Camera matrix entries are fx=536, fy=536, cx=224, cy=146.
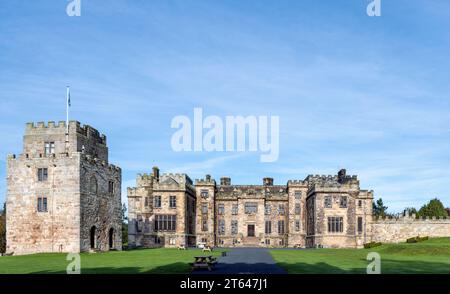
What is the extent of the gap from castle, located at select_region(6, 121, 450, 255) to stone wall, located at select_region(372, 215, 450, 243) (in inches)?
5.6

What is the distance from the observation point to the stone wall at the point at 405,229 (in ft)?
247

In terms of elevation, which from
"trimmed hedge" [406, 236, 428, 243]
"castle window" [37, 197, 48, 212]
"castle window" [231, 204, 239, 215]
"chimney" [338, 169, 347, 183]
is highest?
"chimney" [338, 169, 347, 183]

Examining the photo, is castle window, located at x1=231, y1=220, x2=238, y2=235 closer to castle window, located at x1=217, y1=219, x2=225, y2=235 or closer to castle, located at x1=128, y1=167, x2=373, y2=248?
castle, located at x1=128, y1=167, x2=373, y2=248

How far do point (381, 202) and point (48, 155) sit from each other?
332 feet

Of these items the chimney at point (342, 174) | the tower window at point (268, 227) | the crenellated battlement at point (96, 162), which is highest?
the crenellated battlement at point (96, 162)

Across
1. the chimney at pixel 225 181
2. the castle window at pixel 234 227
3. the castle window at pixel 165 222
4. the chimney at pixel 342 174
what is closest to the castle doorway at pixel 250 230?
the castle window at pixel 234 227

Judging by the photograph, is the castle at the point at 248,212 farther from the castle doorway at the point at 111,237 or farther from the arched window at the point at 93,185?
the arched window at the point at 93,185

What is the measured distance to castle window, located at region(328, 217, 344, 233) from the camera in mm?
69562

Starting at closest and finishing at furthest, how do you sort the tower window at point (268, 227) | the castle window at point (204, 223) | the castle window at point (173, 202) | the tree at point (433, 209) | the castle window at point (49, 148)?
the castle window at point (49, 148) < the castle window at point (173, 202) < the castle window at point (204, 223) < the tower window at point (268, 227) < the tree at point (433, 209)

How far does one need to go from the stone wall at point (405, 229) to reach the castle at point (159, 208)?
0.14 m

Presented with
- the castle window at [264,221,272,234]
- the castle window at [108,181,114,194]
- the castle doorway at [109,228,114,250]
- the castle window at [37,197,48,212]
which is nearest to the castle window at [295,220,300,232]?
the castle window at [264,221,272,234]

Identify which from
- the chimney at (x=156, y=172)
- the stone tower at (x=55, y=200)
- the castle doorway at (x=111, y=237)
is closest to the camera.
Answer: the stone tower at (x=55, y=200)

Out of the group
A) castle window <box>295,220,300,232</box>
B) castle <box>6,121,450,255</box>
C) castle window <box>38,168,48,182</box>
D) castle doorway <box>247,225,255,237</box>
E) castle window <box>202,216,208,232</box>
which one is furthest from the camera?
castle doorway <box>247,225,255,237</box>
